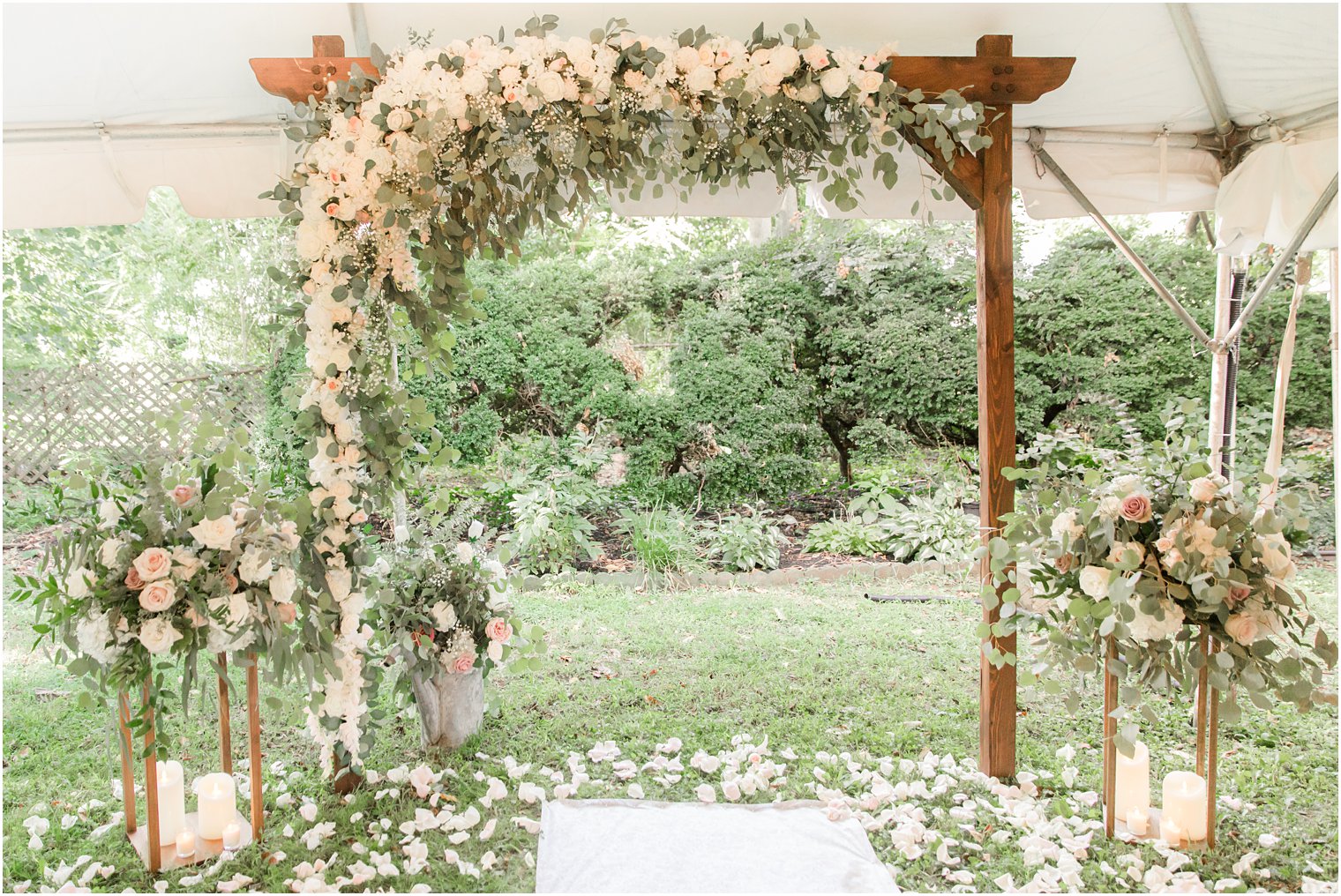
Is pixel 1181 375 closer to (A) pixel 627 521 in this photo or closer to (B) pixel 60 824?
(A) pixel 627 521

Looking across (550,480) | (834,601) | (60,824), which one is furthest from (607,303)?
(60,824)

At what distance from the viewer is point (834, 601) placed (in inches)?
183

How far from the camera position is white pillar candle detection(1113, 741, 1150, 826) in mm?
2178

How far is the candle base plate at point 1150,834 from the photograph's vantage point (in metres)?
2.08

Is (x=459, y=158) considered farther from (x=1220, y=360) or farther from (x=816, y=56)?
(x=1220, y=360)

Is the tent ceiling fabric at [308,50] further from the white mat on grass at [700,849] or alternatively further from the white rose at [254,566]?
the white mat on grass at [700,849]

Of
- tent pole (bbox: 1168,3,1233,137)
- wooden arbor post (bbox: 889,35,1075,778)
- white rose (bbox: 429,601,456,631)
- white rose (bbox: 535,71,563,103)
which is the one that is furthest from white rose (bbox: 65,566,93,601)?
tent pole (bbox: 1168,3,1233,137)

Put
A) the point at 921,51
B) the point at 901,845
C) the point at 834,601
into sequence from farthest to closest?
the point at 834,601
the point at 921,51
the point at 901,845

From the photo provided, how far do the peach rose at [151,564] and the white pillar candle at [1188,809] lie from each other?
249 cm

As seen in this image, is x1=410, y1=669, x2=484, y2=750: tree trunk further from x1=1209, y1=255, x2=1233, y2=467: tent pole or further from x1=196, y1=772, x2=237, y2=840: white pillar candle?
x1=1209, y1=255, x2=1233, y2=467: tent pole

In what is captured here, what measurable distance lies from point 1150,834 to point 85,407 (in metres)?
6.31

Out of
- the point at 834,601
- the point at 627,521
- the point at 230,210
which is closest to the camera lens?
the point at 230,210

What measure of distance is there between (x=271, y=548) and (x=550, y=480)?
11.8 ft

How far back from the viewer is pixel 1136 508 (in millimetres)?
1930
